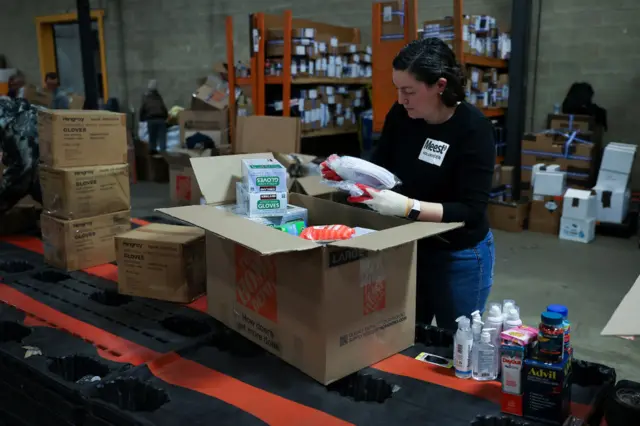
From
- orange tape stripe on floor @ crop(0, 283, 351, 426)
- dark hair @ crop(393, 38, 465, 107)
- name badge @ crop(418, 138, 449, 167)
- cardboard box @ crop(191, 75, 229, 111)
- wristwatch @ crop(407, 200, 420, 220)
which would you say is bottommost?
orange tape stripe on floor @ crop(0, 283, 351, 426)

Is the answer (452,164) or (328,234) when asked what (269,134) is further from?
(328,234)

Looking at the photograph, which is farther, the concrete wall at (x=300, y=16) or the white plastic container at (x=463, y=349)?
the concrete wall at (x=300, y=16)

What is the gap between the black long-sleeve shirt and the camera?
1544 millimetres

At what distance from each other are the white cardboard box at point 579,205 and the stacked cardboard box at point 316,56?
8.25 ft

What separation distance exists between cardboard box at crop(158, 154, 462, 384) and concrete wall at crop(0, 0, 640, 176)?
4.83 m

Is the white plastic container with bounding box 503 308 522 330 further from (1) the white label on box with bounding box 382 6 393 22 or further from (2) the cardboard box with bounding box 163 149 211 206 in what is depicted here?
(2) the cardboard box with bounding box 163 149 211 206

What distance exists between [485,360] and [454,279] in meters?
0.44

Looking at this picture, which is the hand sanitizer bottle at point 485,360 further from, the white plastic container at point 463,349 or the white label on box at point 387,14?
the white label on box at point 387,14

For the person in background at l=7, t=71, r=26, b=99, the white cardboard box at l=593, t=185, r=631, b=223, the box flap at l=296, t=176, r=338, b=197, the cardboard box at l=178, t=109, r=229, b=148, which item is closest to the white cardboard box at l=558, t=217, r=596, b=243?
the white cardboard box at l=593, t=185, r=631, b=223

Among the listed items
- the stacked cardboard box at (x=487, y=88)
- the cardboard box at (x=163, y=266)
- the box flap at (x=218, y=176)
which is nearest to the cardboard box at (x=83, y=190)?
the cardboard box at (x=163, y=266)

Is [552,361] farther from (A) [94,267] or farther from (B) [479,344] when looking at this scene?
(A) [94,267]

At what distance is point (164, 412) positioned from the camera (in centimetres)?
121

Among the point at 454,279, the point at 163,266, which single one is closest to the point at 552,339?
the point at 454,279

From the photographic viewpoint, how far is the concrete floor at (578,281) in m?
2.82
